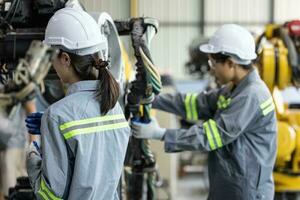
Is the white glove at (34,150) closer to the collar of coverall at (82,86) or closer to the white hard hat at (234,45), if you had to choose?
the collar of coverall at (82,86)

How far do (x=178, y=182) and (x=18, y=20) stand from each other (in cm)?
468

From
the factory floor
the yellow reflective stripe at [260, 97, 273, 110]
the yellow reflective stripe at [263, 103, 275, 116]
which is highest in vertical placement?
the yellow reflective stripe at [260, 97, 273, 110]

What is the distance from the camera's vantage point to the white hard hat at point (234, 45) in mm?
3137

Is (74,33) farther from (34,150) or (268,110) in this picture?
(268,110)

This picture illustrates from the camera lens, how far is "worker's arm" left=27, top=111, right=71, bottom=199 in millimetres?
2127

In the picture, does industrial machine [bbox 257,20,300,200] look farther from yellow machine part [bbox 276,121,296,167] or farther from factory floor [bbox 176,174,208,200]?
factory floor [bbox 176,174,208,200]

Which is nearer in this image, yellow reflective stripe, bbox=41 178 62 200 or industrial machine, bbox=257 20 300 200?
yellow reflective stripe, bbox=41 178 62 200

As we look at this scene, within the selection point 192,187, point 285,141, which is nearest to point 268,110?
point 285,141

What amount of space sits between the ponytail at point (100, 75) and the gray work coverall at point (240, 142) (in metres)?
0.95

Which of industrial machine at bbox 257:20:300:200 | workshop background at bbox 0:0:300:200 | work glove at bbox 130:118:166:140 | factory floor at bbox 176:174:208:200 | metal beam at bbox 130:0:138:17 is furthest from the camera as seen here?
factory floor at bbox 176:174:208:200

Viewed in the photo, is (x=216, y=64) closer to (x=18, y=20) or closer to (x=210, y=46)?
(x=210, y=46)

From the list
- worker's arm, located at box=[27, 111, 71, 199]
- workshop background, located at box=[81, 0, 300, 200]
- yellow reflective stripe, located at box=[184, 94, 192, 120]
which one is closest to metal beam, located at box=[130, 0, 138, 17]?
yellow reflective stripe, located at box=[184, 94, 192, 120]

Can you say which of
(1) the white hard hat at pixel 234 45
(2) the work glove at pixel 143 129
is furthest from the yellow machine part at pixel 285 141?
(2) the work glove at pixel 143 129

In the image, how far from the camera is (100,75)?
2234 mm
